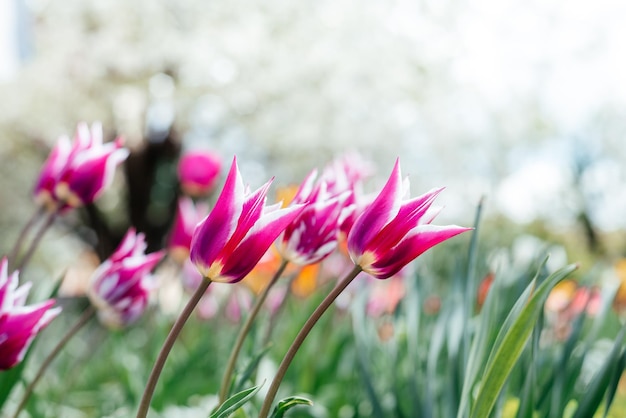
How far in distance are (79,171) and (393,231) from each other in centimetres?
50

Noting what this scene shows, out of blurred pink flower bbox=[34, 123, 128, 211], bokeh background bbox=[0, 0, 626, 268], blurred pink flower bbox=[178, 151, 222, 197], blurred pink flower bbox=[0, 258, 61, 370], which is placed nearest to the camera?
blurred pink flower bbox=[0, 258, 61, 370]

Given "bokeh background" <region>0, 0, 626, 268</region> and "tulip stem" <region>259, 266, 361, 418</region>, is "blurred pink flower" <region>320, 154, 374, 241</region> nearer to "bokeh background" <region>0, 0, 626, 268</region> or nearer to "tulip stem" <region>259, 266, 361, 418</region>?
"tulip stem" <region>259, 266, 361, 418</region>

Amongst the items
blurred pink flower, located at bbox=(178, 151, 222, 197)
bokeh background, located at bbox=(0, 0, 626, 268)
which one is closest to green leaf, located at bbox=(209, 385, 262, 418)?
blurred pink flower, located at bbox=(178, 151, 222, 197)

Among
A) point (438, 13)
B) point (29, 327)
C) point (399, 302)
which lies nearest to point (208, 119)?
point (438, 13)

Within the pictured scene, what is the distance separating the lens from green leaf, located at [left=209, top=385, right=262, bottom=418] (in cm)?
44

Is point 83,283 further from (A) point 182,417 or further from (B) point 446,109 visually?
(B) point 446,109

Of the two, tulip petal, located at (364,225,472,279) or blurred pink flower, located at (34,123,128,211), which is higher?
tulip petal, located at (364,225,472,279)

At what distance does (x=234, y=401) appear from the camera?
46 cm

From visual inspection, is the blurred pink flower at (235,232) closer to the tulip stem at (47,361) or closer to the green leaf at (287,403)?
the green leaf at (287,403)

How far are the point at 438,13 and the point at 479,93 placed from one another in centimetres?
147

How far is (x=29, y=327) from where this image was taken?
56 centimetres

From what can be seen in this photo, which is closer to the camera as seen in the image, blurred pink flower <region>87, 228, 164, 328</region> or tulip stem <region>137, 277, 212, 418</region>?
tulip stem <region>137, 277, 212, 418</region>

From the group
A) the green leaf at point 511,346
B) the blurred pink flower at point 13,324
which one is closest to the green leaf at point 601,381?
the green leaf at point 511,346

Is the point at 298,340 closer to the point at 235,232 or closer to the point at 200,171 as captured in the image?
the point at 235,232
